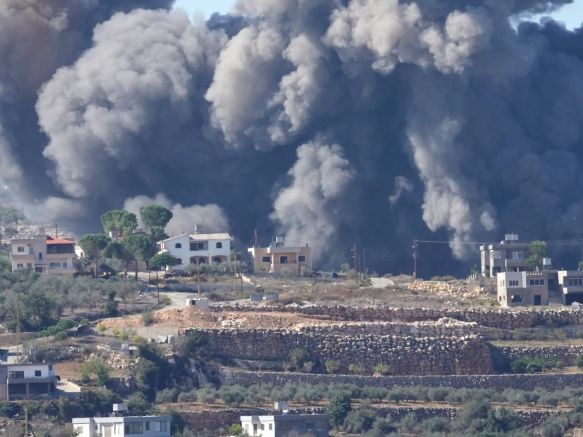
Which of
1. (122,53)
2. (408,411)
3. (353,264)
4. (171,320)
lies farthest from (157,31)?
(408,411)

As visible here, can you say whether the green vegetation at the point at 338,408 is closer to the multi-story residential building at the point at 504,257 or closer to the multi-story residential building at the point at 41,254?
the multi-story residential building at the point at 504,257

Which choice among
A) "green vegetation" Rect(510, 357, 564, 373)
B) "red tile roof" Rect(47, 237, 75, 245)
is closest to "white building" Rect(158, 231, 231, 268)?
"red tile roof" Rect(47, 237, 75, 245)

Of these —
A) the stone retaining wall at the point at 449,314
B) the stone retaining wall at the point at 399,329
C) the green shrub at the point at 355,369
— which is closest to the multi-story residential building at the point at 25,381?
the green shrub at the point at 355,369

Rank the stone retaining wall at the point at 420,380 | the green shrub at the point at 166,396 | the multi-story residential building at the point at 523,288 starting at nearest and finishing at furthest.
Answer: the green shrub at the point at 166,396
the stone retaining wall at the point at 420,380
the multi-story residential building at the point at 523,288

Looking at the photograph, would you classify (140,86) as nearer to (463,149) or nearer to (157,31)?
(157,31)

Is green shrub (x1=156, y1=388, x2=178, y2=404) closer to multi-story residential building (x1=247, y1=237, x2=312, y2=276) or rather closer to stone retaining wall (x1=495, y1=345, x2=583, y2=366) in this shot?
stone retaining wall (x1=495, y1=345, x2=583, y2=366)
